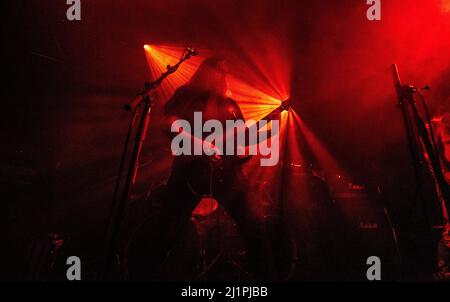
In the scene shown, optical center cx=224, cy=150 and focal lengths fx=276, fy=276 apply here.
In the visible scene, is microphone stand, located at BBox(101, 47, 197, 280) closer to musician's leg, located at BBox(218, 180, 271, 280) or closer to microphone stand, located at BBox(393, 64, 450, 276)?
musician's leg, located at BBox(218, 180, 271, 280)

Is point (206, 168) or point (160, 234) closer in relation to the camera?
point (160, 234)

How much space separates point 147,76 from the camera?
20.3 feet

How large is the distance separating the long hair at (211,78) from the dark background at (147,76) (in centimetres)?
170

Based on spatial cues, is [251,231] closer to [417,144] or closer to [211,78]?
[417,144]

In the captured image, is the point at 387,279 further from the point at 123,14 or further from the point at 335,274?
the point at 123,14

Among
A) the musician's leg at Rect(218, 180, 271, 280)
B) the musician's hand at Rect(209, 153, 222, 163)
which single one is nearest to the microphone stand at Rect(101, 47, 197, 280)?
the musician's hand at Rect(209, 153, 222, 163)

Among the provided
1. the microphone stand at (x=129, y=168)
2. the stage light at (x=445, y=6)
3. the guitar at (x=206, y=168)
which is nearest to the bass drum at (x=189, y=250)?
the guitar at (x=206, y=168)

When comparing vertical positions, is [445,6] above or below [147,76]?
above

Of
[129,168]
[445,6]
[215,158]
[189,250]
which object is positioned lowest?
[189,250]

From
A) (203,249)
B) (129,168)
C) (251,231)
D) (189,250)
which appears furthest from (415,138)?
(189,250)

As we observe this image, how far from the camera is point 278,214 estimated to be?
142 inches

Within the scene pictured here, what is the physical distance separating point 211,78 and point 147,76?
2.92 meters

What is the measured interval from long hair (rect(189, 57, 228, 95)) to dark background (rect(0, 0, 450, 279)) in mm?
1703
